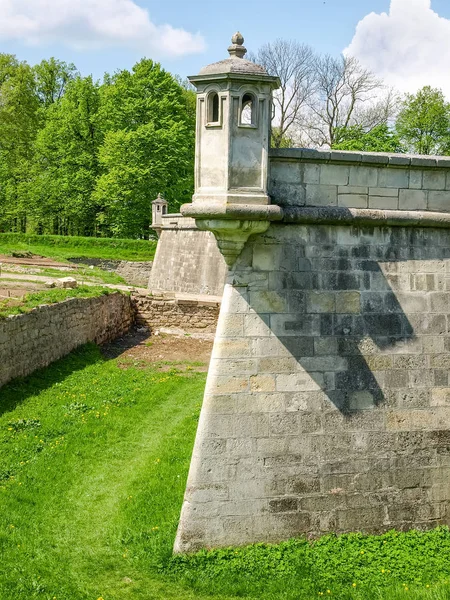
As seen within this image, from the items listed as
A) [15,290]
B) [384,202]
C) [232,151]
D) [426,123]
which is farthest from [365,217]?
[426,123]

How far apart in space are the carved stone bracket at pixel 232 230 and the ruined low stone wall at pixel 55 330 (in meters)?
6.40

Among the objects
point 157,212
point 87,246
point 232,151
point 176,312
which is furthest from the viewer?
point 87,246

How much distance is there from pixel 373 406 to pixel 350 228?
1.90 m

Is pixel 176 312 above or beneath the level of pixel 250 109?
beneath

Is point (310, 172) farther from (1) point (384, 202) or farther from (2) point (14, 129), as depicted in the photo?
(2) point (14, 129)

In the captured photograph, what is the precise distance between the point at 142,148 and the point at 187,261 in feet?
41.4

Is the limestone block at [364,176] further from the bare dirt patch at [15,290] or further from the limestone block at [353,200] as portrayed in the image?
the bare dirt patch at [15,290]

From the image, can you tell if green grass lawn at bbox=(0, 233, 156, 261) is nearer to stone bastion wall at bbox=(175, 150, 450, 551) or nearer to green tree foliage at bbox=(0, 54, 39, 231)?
green tree foliage at bbox=(0, 54, 39, 231)

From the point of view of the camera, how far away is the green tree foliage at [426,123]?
35.8 meters

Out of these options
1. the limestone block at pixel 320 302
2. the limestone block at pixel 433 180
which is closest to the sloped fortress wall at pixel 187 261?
the limestone block at pixel 433 180

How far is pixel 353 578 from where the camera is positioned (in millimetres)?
6039

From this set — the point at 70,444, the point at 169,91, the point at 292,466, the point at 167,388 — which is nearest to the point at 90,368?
the point at 167,388

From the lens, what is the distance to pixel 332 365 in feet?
21.7

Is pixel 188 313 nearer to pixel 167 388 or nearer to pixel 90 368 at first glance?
pixel 90 368
